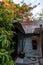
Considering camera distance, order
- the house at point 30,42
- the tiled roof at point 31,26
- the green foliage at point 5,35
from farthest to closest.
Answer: the tiled roof at point 31,26
the house at point 30,42
the green foliage at point 5,35

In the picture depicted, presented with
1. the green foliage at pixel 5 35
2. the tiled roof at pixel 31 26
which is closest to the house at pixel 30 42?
the tiled roof at pixel 31 26

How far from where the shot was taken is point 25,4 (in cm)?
1090

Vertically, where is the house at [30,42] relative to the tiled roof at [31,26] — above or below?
below

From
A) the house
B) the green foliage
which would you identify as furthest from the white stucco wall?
the green foliage

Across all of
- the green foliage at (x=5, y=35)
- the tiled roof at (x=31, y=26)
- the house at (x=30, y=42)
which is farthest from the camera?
the tiled roof at (x=31, y=26)

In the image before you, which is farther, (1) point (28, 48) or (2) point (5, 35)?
(1) point (28, 48)

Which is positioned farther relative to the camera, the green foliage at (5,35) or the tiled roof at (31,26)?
the tiled roof at (31,26)

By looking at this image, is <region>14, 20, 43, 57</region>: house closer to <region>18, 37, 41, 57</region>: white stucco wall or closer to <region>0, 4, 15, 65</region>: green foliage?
<region>18, 37, 41, 57</region>: white stucco wall

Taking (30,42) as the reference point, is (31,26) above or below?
above

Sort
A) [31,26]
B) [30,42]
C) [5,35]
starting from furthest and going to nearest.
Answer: [31,26] → [30,42] → [5,35]

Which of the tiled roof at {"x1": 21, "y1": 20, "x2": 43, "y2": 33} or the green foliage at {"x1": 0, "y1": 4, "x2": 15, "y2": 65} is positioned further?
the tiled roof at {"x1": 21, "y1": 20, "x2": 43, "y2": 33}

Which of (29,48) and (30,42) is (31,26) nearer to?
(30,42)

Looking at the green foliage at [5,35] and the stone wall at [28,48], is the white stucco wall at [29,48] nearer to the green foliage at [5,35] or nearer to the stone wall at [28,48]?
the stone wall at [28,48]

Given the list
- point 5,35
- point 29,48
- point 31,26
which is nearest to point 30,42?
point 29,48
